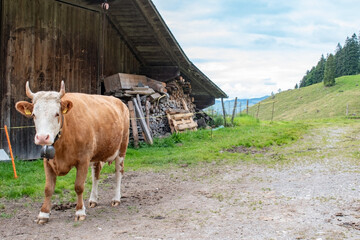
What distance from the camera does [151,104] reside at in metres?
15.9

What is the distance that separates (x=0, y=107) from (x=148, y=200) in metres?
6.21

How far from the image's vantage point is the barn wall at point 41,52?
11.2 m

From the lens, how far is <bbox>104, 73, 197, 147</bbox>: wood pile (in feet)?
46.9

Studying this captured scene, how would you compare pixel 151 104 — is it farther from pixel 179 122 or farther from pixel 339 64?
pixel 339 64

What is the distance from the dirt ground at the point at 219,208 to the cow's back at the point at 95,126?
1.00 m

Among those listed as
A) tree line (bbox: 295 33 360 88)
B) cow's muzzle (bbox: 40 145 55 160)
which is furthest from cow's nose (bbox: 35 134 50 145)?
tree line (bbox: 295 33 360 88)

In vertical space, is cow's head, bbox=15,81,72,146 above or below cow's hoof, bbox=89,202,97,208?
above

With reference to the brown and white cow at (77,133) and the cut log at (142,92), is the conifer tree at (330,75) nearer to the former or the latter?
the cut log at (142,92)

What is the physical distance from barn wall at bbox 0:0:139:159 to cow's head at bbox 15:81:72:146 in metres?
6.59

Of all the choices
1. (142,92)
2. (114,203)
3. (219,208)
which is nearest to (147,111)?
(142,92)

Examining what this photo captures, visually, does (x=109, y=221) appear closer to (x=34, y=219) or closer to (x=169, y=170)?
(x=34, y=219)

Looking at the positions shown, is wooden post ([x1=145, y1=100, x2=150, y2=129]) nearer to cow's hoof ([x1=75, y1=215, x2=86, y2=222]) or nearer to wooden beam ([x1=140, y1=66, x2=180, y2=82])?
wooden beam ([x1=140, y1=66, x2=180, y2=82])

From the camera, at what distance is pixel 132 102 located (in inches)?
567

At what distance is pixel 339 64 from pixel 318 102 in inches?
1032
